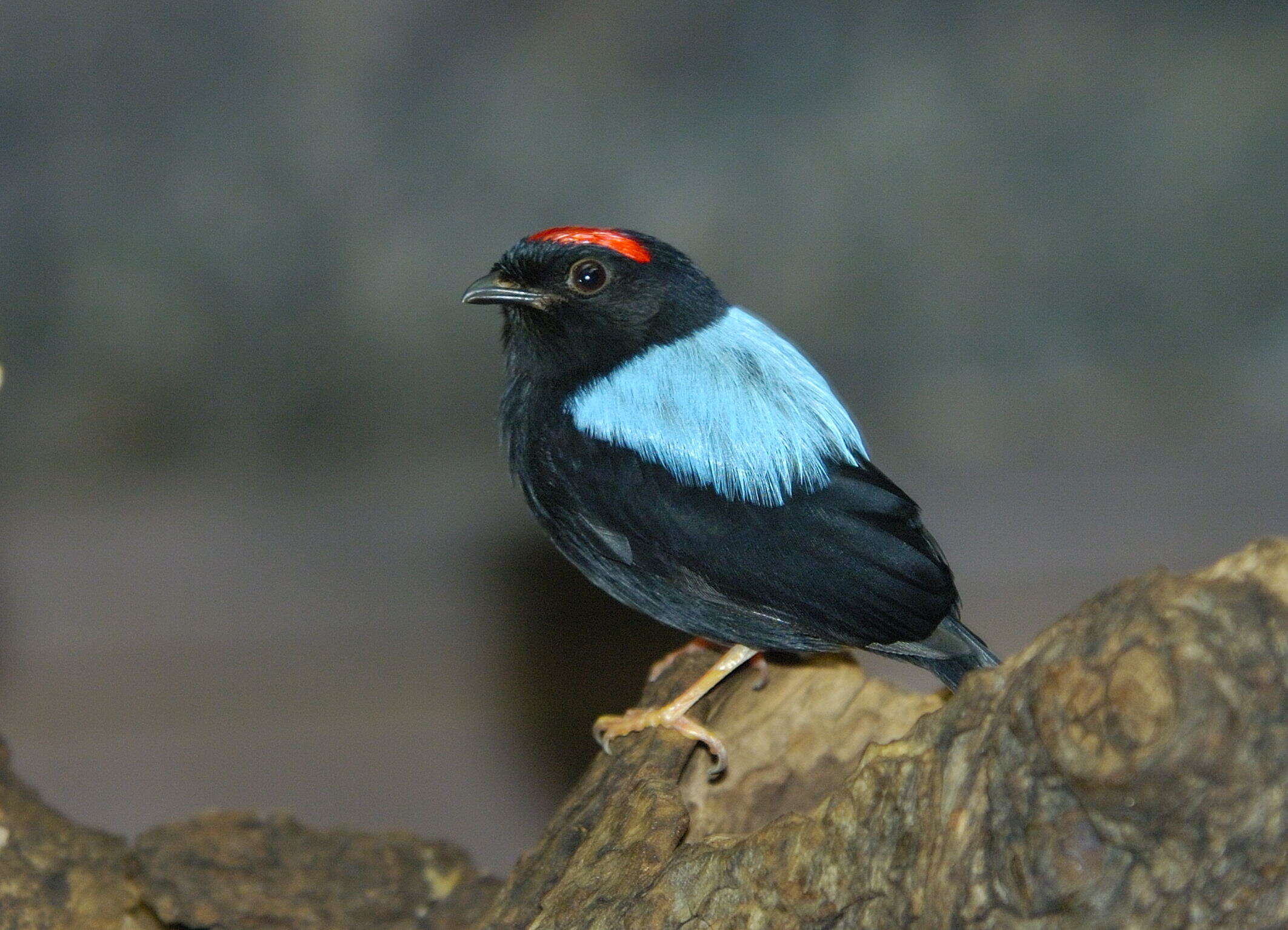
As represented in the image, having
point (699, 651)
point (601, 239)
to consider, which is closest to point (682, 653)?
point (699, 651)

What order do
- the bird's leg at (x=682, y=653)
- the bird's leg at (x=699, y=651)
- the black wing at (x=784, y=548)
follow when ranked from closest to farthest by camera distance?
the black wing at (x=784, y=548) → the bird's leg at (x=699, y=651) → the bird's leg at (x=682, y=653)

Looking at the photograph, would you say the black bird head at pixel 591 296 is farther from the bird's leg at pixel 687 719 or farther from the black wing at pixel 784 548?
the bird's leg at pixel 687 719

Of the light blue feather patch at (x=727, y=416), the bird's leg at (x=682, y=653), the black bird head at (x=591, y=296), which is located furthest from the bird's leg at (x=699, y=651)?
the black bird head at (x=591, y=296)

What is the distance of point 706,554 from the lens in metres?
2.81

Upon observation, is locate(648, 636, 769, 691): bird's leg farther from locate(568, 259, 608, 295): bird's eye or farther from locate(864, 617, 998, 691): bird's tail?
locate(568, 259, 608, 295): bird's eye

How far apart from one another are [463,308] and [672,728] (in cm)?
326

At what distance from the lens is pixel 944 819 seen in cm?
188

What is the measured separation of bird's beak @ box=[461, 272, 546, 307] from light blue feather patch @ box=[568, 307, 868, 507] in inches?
10.0

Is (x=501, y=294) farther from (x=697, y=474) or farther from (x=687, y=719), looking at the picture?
(x=687, y=719)

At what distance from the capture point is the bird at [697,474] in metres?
2.77

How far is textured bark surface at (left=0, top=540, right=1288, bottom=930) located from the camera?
5.33 feet

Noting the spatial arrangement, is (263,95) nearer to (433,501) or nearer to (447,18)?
(447,18)

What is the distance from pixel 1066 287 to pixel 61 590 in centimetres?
465

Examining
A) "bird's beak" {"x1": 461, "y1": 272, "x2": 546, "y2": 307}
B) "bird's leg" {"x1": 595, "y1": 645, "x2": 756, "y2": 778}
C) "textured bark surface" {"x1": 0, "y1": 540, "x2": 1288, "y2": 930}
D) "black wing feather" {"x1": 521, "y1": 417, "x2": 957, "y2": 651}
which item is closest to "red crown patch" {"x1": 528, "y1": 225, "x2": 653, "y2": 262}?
"bird's beak" {"x1": 461, "y1": 272, "x2": 546, "y2": 307}
